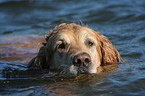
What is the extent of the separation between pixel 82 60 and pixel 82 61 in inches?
1.4

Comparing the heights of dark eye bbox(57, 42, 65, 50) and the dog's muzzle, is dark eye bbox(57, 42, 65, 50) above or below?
above

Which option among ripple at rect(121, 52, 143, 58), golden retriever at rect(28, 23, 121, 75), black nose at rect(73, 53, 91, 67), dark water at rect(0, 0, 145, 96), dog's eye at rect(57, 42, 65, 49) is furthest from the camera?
ripple at rect(121, 52, 143, 58)

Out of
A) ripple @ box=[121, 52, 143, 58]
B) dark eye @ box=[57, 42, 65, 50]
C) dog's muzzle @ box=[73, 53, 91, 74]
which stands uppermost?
dark eye @ box=[57, 42, 65, 50]

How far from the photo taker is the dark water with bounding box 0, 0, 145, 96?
16.8 feet

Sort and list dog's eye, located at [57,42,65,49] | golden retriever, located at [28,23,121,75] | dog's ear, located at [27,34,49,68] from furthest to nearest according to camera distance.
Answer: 1. dog's ear, located at [27,34,49,68]
2. dog's eye, located at [57,42,65,49]
3. golden retriever, located at [28,23,121,75]

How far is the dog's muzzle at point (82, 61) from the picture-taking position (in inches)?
207

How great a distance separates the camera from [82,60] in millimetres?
5285

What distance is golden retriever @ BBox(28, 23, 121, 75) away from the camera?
Result: 5.45 metres

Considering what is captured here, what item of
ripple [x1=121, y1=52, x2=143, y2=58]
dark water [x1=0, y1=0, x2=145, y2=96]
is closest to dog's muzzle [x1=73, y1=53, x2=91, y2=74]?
dark water [x1=0, y1=0, x2=145, y2=96]

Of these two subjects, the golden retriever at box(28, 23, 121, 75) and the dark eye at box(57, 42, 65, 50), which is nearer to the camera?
the golden retriever at box(28, 23, 121, 75)

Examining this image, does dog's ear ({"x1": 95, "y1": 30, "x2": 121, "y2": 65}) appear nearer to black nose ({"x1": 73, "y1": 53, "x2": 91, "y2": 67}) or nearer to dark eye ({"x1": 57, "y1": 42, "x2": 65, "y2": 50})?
dark eye ({"x1": 57, "y1": 42, "x2": 65, "y2": 50})

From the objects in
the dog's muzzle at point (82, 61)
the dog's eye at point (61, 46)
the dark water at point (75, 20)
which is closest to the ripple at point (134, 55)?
the dark water at point (75, 20)

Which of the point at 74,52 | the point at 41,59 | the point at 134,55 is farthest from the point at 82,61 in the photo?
the point at 134,55

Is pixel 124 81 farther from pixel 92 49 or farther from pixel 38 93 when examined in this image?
pixel 38 93
